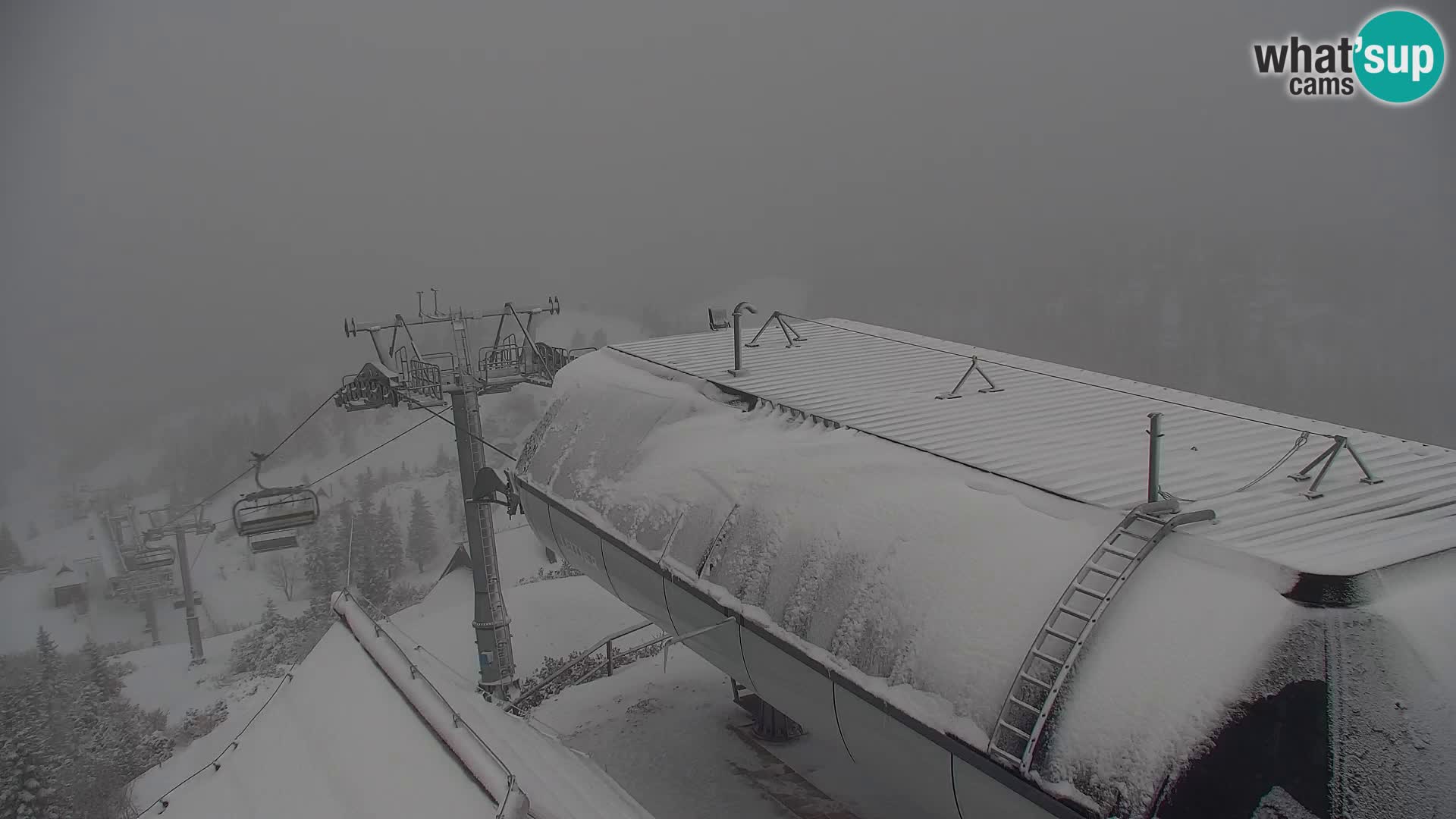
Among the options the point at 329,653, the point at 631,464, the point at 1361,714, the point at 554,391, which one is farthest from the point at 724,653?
the point at 554,391

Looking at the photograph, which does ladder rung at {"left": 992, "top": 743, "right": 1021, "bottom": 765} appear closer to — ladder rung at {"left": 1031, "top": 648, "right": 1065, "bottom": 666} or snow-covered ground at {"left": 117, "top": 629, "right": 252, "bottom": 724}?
ladder rung at {"left": 1031, "top": 648, "right": 1065, "bottom": 666}

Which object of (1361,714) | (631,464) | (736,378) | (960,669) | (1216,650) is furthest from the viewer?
(736,378)

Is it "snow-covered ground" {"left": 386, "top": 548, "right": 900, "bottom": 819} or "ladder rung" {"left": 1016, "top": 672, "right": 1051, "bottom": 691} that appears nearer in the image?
"ladder rung" {"left": 1016, "top": 672, "right": 1051, "bottom": 691}

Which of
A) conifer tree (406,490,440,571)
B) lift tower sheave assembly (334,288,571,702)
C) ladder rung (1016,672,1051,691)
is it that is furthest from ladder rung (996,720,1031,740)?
conifer tree (406,490,440,571)

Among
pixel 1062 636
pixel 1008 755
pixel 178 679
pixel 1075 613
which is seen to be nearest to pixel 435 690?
pixel 1008 755

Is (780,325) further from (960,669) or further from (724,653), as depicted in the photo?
(960,669)

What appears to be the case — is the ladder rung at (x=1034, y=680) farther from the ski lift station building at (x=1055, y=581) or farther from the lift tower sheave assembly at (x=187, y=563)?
the lift tower sheave assembly at (x=187, y=563)
